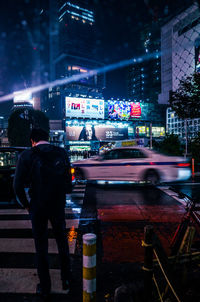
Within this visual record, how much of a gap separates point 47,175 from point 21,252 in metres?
2.14

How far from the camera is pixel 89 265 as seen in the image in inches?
86.0

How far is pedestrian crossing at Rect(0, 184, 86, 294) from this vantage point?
9.97 feet

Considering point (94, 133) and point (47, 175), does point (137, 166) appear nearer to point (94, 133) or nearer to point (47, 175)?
point (47, 175)

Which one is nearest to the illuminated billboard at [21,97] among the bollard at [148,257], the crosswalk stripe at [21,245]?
the crosswalk stripe at [21,245]

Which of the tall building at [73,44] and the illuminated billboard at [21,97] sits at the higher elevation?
the tall building at [73,44]

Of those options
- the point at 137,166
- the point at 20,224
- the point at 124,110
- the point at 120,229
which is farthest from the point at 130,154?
the point at 124,110

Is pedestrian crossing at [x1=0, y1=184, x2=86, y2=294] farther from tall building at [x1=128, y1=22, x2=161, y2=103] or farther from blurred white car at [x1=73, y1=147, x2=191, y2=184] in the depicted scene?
tall building at [x1=128, y1=22, x2=161, y2=103]

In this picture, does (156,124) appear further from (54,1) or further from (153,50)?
(54,1)

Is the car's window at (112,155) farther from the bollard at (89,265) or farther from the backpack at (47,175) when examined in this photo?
the bollard at (89,265)

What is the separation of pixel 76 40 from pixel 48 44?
2043cm

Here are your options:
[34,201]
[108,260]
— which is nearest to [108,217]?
[108,260]

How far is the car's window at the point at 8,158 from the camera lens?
7.51 meters

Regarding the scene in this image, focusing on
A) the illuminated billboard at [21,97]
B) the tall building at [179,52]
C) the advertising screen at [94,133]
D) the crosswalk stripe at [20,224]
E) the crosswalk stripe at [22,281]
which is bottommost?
the crosswalk stripe at [20,224]

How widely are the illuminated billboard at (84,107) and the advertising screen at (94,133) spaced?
4.18 m
